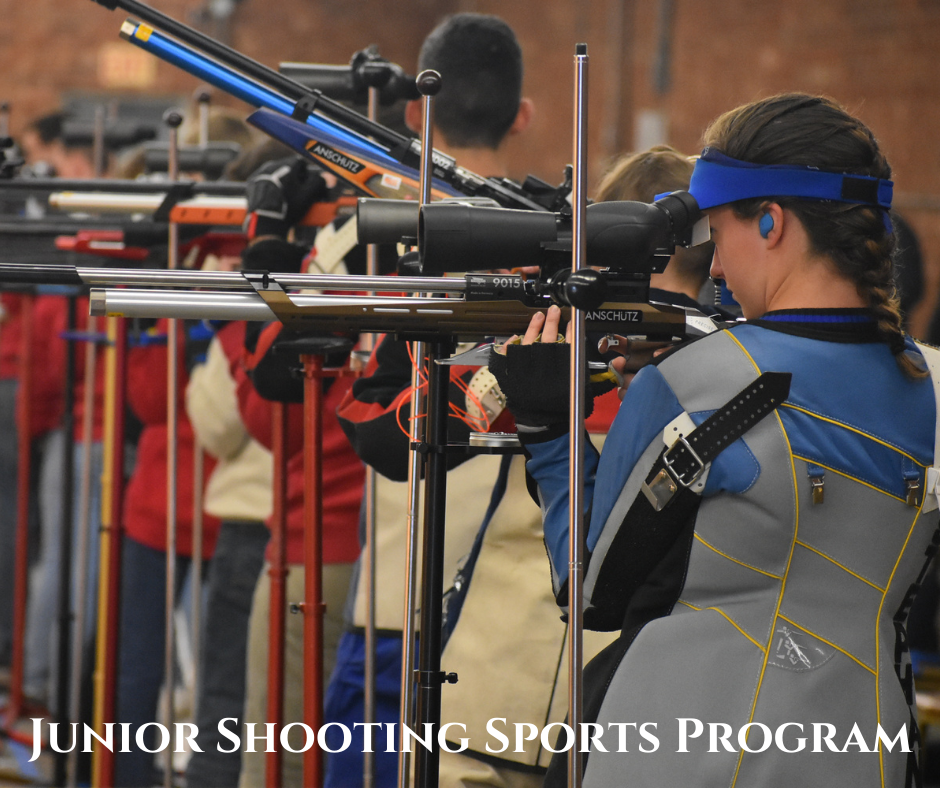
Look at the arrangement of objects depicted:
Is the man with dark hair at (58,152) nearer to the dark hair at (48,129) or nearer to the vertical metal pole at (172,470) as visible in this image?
the dark hair at (48,129)

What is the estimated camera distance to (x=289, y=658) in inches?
91.8

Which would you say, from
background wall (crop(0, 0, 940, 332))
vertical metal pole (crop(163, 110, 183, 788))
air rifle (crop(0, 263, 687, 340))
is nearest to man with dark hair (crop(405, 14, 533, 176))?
vertical metal pole (crop(163, 110, 183, 788))

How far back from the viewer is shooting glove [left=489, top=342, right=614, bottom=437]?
1.20 m

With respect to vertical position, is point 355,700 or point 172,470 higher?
point 172,470

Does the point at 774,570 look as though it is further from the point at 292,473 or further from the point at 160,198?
the point at 160,198

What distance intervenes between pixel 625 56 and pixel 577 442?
603cm

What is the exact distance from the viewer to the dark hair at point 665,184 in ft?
5.54

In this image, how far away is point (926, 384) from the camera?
4.02ft

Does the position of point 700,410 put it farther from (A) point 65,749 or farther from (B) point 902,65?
(B) point 902,65

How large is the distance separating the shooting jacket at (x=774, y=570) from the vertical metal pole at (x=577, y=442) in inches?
4.0

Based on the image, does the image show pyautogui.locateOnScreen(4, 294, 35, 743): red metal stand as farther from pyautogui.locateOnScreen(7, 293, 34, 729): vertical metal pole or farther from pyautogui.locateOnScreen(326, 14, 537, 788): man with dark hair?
pyautogui.locateOnScreen(326, 14, 537, 788): man with dark hair

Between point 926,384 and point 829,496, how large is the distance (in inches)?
7.5

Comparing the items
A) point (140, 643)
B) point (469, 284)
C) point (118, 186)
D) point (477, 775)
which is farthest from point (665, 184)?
point (140, 643)

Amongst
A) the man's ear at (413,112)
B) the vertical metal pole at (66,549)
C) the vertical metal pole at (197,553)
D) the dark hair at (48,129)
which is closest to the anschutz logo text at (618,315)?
the man's ear at (413,112)
